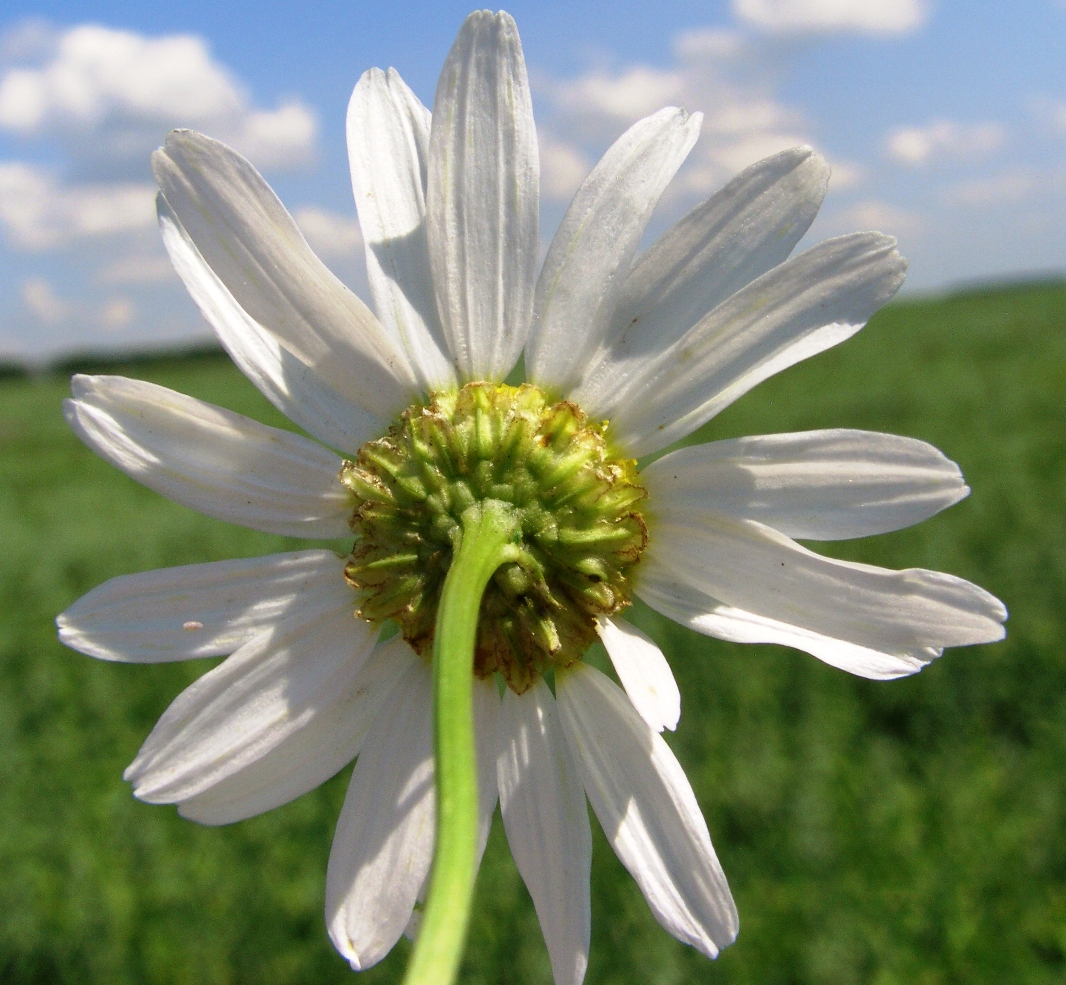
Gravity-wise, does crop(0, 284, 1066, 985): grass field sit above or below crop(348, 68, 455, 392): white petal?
below

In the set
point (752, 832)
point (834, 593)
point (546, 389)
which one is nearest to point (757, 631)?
point (834, 593)

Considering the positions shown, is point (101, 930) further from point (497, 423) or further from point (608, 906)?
point (497, 423)

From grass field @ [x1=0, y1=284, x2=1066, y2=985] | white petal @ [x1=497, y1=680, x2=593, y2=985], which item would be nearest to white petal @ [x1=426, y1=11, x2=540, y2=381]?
white petal @ [x1=497, y1=680, x2=593, y2=985]

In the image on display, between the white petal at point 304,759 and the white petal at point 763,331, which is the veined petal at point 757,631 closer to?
the white petal at point 763,331

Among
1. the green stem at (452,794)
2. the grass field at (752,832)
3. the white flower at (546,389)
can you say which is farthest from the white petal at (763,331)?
the grass field at (752,832)

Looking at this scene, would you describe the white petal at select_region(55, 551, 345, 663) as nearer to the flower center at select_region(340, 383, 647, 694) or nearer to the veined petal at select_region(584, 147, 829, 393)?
the flower center at select_region(340, 383, 647, 694)

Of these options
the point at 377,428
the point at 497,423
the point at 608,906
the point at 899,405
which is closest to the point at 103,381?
the point at 377,428

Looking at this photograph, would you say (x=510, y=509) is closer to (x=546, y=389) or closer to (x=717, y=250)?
(x=546, y=389)
